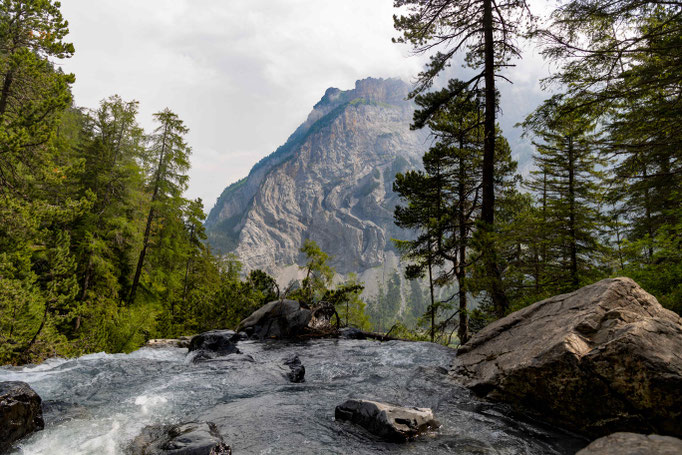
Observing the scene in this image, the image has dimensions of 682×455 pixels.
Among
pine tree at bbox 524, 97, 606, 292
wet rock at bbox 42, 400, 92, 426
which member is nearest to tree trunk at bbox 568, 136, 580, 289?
pine tree at bbox 524, 97, 606, 292

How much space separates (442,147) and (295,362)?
40.9 ft

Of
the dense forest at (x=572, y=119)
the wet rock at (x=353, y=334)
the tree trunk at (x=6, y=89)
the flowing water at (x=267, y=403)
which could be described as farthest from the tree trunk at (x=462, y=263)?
the tree trunk at (x=6, y=89)

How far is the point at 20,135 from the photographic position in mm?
9156

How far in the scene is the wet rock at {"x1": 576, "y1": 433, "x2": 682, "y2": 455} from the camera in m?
2.77

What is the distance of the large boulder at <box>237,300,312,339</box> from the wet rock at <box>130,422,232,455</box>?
8.50m

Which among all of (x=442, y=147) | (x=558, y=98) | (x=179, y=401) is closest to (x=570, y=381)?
(x=179, y=401)

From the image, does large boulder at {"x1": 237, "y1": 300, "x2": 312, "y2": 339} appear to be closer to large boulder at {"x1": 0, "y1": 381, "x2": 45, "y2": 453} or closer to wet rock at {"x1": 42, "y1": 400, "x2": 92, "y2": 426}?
wet rock at {"x1": 42, "y1": 400, "x2": 92, "y2": 426}

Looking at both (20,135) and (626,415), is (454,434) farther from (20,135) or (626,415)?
(20,135)

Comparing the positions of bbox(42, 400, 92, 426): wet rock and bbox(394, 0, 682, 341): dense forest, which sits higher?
bbox(394, 0, 682, 341): dense forest

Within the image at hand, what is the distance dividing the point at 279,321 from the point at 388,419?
9.75 meters

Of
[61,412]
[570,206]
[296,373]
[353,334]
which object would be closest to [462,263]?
[570,206]

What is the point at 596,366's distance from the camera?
13.5 ft

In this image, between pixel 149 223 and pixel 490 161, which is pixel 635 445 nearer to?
pixel 490 161

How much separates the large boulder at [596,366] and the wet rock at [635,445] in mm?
897
